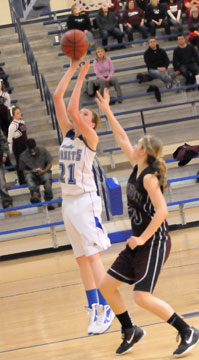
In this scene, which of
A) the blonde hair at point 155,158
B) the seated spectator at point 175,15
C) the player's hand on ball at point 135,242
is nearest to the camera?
the player's hand on ball at point 135,242

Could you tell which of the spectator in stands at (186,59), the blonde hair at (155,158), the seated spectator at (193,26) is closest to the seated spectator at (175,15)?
the seated spectator at (193,26)

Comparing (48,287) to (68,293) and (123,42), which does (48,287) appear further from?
(123,42)

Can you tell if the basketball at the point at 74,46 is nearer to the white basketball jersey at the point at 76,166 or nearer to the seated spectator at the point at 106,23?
the white basketball jersey at the point at 76,166

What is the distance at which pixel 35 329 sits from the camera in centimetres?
616

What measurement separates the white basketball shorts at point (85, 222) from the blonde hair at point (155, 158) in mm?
774

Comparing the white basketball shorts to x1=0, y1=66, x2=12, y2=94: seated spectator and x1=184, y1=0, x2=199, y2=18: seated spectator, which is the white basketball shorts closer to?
x1=0, y1=66, x2=12, y2=94: seated spectator

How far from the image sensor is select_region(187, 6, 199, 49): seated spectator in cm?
1425

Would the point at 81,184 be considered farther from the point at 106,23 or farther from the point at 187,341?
the point at 106,23

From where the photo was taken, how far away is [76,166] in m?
5.22

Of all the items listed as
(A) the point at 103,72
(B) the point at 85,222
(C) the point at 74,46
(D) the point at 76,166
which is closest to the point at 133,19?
(A) the point at 103,72

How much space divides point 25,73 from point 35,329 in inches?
379

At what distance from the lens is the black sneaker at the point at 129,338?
16.1 ft

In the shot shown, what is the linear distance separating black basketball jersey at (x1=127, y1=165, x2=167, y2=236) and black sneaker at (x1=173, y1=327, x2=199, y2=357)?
68cm

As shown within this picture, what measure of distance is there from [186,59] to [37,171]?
4360mm
